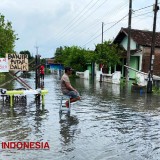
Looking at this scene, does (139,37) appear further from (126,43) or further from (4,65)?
(4,65)

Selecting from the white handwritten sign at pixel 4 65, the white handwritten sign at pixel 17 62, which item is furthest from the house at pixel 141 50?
the white handwritten sign at pixel 4 65

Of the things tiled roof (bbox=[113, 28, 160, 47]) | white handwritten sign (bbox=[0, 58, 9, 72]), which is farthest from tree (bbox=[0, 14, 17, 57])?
white handwritten sign (bbox=[0, 58, 9, 72])

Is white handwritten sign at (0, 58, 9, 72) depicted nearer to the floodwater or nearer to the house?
the floodwater

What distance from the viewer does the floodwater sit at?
6.08m

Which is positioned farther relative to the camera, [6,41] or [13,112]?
[6,41]

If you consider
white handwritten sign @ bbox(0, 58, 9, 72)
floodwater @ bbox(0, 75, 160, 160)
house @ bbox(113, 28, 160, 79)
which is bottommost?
floodwater @ bbox(0, 75, 160, 160)

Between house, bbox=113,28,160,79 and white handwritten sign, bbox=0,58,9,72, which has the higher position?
house, bbox=113,28,160,79

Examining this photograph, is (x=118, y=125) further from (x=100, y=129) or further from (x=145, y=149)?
(x=145, y=149)

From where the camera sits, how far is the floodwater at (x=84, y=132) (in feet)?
19.9

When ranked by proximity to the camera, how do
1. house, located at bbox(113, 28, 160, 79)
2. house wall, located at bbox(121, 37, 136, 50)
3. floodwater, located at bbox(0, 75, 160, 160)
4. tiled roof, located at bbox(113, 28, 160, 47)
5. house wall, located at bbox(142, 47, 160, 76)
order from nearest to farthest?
floodwater, located at bbox(0, 75, 160, 160), house, located at bbox(113, 28, 160, 79), house wall, located at bbox(142, 47, 160, 76), tiled roof, located at bbox(113, 28, 160, 47), house wall, located at bbox(121, 37, 136, 50)

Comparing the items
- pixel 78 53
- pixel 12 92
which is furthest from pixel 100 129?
pixel 78 53

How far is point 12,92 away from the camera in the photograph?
40.0 ft

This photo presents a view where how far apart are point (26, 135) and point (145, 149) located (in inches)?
120

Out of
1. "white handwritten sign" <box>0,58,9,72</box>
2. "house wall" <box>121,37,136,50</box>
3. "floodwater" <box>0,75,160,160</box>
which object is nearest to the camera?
"floodwater" <box>0,75,160,160</box>
